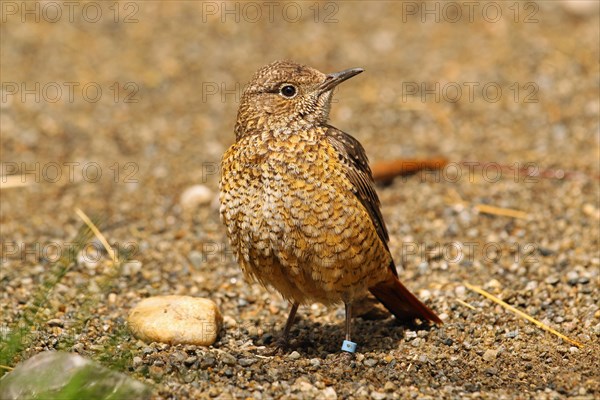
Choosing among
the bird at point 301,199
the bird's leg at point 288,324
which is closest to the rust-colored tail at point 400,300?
the bird at point 301,199

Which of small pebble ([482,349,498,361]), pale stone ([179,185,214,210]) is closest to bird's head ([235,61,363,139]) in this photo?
small pebble ([482,349,498,361])

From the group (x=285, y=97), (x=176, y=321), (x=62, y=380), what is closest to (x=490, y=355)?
(x=176, y=321)

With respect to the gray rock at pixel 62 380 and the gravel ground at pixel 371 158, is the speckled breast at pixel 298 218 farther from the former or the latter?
the gray rock at pixel 62 380

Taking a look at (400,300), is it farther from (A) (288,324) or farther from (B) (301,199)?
(B) (301,199)

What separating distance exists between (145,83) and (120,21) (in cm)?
136

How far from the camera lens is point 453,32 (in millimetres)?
10258

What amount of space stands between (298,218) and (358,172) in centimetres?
56

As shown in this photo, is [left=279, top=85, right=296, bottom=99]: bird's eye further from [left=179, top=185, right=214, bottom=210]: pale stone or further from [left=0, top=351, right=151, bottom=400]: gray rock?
[left=179, top=185, right=214, bottom=210]: pale stone

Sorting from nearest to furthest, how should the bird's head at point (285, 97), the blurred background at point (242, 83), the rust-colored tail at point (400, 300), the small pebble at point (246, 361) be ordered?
1. the small pebble at point (246, 361)
2. the bird's head at point (285, 97)
3. the rust-colored tail at point (400, 300)
4. the blurred background at point (242, 83)

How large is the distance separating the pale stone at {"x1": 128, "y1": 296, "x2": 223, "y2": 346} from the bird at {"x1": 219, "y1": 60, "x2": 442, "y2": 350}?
1.18 feet

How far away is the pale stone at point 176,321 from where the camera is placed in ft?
16.4

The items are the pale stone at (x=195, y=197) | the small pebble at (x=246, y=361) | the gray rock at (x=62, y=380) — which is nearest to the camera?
the gray rock at (x=62, y=380)

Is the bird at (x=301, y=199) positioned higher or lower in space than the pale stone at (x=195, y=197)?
higher

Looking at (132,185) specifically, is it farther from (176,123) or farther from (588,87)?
(588,87)
